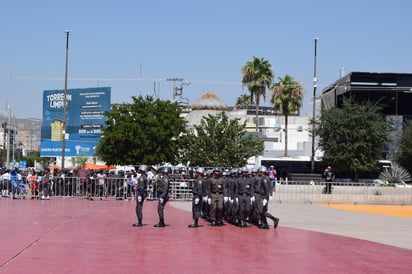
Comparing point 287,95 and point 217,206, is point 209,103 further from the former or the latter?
point 217,206

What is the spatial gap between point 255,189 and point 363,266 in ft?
26.6

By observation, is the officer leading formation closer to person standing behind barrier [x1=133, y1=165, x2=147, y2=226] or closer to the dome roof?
person standing behind barrier [x1=133, y1=165, x2=147, y2=226]

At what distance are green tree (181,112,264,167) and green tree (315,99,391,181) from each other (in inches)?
272

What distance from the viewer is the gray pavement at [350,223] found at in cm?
1893

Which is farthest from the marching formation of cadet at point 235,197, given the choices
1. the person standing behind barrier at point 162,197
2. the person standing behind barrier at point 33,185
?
the person standing behind barrier at point 33,185

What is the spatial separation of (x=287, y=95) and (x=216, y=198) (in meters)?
38.9

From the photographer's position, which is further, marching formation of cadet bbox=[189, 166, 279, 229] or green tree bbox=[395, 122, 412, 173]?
green tree bbox=[395, 122, 412, 173]

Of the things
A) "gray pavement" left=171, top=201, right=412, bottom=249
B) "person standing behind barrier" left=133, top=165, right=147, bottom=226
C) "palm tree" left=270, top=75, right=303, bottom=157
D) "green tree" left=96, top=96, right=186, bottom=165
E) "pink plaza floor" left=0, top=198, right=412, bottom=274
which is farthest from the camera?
"palm tree" left=270, top=75, right=303, bottom=157

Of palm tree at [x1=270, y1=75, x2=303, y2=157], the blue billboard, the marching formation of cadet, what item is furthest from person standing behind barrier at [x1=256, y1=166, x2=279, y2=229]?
the blue billboard

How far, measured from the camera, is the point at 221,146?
43.3 m

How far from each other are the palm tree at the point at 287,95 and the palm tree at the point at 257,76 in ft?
6.53

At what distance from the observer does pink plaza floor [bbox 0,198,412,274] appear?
1236cm

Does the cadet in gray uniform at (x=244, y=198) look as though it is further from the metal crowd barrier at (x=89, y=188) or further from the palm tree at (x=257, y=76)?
the palm tree at (x=257, y=76)

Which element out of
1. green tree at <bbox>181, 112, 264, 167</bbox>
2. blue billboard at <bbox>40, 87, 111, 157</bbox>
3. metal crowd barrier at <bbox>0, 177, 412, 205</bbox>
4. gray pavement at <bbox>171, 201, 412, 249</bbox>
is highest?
blue billboard at <bbox>40, 87, 111, 157</bbox>
